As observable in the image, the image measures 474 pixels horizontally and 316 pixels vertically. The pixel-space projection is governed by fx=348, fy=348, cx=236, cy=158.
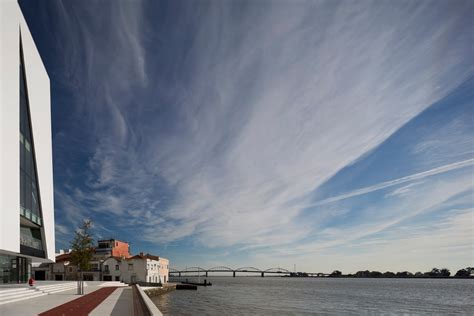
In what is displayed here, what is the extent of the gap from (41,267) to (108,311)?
61670 mm

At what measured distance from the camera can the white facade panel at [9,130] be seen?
20.1 metres

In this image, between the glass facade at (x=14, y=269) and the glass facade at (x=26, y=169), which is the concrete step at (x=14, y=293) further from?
the glass facade at (x=14, y=269)

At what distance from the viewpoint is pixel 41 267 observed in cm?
6769

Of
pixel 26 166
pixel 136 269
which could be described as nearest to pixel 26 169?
pixel 26 166

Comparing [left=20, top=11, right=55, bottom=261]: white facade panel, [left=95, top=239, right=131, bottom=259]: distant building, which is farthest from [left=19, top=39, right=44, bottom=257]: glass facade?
[left=95, top=239, right=131, bottom=259]: distant building

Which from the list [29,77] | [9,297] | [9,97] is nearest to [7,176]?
[9,97]

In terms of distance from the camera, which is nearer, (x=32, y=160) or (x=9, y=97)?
(x=9, y=97)

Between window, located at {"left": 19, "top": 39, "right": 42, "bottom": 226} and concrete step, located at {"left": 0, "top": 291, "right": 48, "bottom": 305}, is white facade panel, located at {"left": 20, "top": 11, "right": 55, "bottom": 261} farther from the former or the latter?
concrete step, located at {"left": 0, "top": 291, "right": 48, "bottom": 305}

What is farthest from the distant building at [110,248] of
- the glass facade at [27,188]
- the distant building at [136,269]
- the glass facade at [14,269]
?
the glass facade at [27,188]

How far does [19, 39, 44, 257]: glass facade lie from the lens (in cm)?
2555

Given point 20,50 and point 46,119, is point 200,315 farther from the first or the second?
point 20,50

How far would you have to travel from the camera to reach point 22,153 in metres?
25.6

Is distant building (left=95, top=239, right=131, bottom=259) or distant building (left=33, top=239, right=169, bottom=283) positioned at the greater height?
distant building (left=95, top=239, right=131, bottom=259)

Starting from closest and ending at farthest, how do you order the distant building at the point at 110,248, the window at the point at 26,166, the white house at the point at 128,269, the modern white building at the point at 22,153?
the modern white building at the point at 22,153 → the window at the point at 26,166 → the white house at the point at 128,269 → the distant building at the point at 110,248
